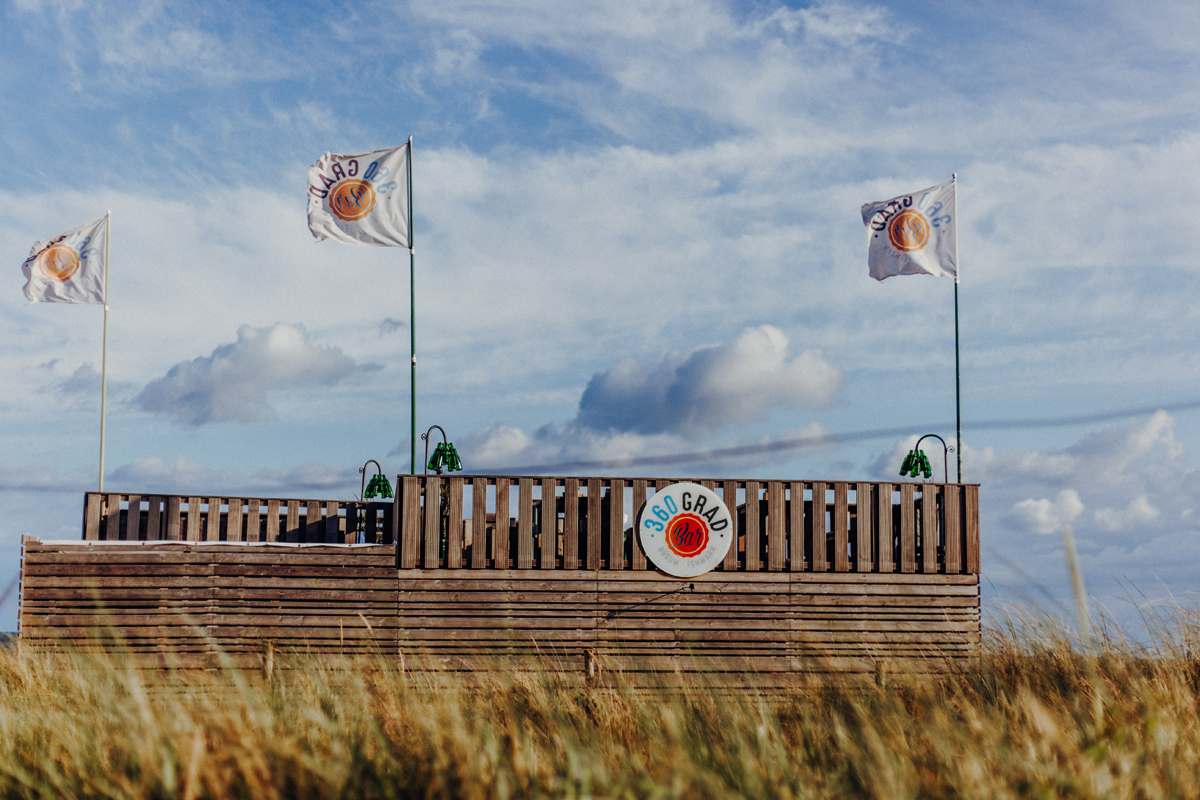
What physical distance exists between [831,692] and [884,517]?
25.2 feet

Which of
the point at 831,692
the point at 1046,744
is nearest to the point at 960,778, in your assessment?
the point at 1046,744

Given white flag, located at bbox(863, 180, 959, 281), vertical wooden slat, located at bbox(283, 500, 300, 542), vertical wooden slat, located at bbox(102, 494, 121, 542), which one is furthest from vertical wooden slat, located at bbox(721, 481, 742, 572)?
vertical wooden slat, located at bbox(102, 494, 121, 542)

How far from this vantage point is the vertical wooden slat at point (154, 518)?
16828 mm

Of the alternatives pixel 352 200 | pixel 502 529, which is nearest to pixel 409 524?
pixel 502 529

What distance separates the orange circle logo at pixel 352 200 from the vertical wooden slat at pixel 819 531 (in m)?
10.1

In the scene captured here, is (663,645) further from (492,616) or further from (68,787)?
(68,787)

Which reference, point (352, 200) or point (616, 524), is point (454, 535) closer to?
point (616, 524)

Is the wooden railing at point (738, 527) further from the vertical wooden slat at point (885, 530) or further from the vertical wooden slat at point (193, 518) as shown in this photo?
the vertical wooden slat at point (193, 518)

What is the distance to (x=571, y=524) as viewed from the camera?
13.5m

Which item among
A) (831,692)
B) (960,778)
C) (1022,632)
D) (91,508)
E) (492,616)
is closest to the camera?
(960,778)

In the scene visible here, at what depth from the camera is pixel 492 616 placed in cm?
1341

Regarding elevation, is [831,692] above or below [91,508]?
below

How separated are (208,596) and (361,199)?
819cm

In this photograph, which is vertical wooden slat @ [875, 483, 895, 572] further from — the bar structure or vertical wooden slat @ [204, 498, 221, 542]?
vertical wooden slat @ [204, 498, 221, 542]
